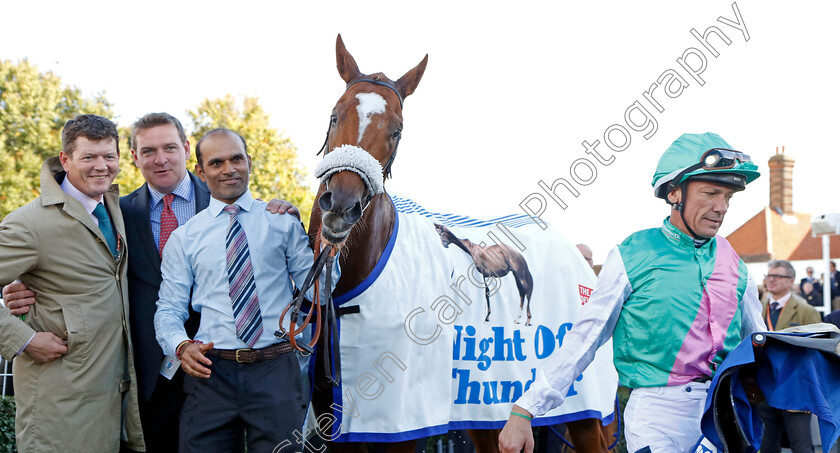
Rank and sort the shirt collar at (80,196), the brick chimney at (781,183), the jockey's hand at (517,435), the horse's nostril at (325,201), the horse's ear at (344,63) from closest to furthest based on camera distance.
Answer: the jockey's hand at (517,435) → the horse's nostril at (325,201) → the shirt collar at (80,196) → the horse's ear at (344,63) → the brick chimney at (781,183)

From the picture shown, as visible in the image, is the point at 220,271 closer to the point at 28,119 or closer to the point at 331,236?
the point at 331,236

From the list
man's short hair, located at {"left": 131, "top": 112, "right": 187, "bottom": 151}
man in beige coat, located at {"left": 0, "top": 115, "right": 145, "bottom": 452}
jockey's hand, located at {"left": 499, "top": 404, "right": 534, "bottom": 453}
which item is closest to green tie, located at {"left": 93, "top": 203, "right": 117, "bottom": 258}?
man in beige coat, located at {"left": 0, "top": 115, "right": 145, "bottom": 452}

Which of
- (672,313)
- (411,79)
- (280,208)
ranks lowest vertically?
(672,313)

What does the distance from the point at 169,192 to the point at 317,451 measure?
4.81ft

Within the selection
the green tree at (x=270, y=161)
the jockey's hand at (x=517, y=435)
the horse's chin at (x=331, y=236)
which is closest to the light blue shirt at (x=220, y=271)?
the horse's chin at (x=331, y=236)

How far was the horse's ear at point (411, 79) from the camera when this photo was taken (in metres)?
3.28

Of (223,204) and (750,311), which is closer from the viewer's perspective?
(750,311)

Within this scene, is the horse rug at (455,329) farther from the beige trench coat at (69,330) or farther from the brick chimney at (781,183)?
the brick chimney at (781,183)

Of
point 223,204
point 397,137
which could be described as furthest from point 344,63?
point 223,204

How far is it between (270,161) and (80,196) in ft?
63.3

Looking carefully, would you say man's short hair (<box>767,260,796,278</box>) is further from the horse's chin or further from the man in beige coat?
the man in beige coat

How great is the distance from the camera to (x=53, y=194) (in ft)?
9.49

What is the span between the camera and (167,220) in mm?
3332

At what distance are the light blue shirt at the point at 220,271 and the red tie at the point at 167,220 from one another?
1.56 ft
